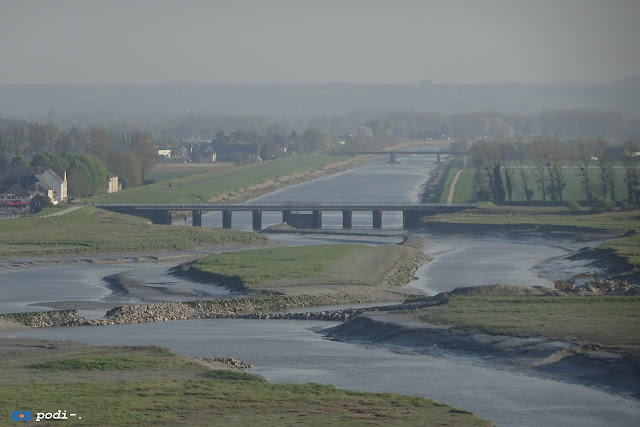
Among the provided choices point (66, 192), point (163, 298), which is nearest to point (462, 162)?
point (66, 192)

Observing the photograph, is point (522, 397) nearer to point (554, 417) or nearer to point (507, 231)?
point (554, 417)

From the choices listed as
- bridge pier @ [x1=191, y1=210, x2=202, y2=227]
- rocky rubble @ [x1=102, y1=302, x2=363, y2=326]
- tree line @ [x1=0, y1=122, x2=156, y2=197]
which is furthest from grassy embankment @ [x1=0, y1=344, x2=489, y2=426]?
tree line @ [x1=0, y1=122, x2=156, y2=197]

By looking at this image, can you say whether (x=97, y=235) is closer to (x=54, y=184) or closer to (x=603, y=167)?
(x=54, y=184)

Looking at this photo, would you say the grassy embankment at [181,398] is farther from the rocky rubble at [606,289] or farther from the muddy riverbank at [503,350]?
the rocky rubble at [606,289]

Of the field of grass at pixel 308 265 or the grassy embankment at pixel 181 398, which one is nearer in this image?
the grassy embankment at pixel 181 398

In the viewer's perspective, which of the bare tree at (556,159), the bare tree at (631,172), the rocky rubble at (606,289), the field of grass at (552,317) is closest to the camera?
the field of grass at (552,317)

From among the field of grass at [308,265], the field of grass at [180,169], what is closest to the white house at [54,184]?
the field of grass at [308,265]
